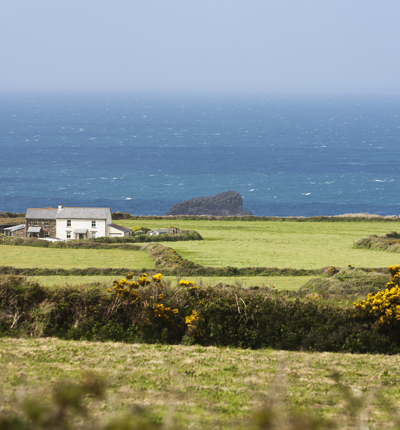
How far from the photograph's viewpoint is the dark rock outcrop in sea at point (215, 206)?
89.6 metres

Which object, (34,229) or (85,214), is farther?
(85,214)

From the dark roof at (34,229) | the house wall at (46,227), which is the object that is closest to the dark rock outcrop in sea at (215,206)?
the house wall at (46,227)

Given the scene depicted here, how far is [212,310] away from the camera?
16.7m

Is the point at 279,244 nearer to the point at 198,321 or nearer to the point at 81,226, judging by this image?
the point at 81,226

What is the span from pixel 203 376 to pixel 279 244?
3487cm

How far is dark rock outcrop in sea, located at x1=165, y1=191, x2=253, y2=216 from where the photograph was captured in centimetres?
8962

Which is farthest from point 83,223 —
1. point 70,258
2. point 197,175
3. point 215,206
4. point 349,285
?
point 197,175

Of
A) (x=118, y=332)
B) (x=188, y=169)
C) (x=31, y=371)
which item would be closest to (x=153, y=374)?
(x=31, y=371)

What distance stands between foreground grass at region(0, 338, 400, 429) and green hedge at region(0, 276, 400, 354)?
2.72 ft

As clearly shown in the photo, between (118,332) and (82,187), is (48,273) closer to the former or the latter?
(118,332)

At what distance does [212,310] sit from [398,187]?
11579 cm

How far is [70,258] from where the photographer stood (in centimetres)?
3922

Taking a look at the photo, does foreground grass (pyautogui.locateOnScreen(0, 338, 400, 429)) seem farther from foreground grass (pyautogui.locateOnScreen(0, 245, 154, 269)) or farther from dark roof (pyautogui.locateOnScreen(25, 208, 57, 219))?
dark roof (pyautogui.locateOnScreen(25, 208, 57, 219))

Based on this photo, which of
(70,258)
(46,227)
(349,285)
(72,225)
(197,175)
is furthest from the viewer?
(197,175)
